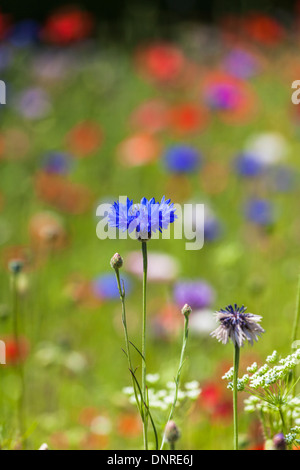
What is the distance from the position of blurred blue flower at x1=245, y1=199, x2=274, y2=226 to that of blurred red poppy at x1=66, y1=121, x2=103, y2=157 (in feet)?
1.60

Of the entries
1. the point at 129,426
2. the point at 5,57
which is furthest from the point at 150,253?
the point at 5,57

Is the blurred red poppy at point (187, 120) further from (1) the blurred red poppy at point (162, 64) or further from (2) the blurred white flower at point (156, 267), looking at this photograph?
(2) the blurred white flower at point (156, 267)

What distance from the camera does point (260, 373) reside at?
1.76 feet

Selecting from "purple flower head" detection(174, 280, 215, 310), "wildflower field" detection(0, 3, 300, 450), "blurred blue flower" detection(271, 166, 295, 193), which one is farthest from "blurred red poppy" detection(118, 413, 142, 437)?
"blurred blue flower" detection(271, 166, 295, 193)

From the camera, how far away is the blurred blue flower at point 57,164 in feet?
5.31

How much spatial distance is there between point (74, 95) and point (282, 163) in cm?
108

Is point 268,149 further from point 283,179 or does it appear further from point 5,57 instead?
point 5,57

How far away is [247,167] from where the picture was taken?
Answer: 1.71m

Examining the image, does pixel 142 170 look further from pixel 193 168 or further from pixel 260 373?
pixel 260 373


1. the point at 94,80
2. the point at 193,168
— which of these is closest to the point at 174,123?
the point at 193,168

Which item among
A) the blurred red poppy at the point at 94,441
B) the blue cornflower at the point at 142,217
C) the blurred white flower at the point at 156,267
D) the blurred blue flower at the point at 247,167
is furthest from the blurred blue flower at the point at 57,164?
the blue cornflower at the point at 142,217

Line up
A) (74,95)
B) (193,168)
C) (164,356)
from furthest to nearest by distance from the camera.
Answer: (74,95) → (193,168) → (164,356)

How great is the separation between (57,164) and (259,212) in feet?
1.61

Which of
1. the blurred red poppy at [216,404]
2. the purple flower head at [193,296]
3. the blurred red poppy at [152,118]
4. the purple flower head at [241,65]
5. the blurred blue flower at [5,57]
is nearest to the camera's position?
the blurred red poppy at [216,404]
